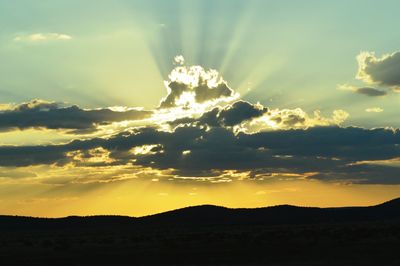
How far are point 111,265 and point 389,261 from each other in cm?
1970

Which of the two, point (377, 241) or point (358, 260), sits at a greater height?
point (377, 241)

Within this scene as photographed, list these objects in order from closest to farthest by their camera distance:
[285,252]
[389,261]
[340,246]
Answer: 1. [389,261]
2. [285,252]
3. [340,246]

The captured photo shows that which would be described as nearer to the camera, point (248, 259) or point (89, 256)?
point (248, 259)

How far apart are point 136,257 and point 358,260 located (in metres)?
18.8

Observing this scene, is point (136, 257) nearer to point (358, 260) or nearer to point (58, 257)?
point (58, 257)

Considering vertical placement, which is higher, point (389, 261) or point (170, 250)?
point (170, 250)

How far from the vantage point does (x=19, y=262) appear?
52.4 metres

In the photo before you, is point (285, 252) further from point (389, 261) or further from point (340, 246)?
point (389, 261)

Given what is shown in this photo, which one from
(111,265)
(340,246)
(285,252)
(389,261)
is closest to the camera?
(389,261)

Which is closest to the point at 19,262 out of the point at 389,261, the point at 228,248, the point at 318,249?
the point at 228,248

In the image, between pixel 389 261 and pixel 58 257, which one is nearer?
pixel 389 261

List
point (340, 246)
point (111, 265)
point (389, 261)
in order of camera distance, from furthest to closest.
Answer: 1. point (340, 246)
2. point (111, 265)
3. point (389, 261)

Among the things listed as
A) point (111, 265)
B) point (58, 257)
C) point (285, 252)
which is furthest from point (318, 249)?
point (58, 257)

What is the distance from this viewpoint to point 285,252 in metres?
51.7
